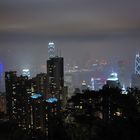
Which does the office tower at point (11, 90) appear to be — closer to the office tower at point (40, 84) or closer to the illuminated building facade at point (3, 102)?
the illuminated building facade at point (3, 102)

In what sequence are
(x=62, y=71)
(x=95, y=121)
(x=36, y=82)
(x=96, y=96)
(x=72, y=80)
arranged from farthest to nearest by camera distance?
(x=72, y=80) < (x=62, y=71) < (x=36, y=82) < (x=96, y=96) < (x=95, y=121)

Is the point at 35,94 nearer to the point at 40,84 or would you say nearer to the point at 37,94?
the point at 37,94

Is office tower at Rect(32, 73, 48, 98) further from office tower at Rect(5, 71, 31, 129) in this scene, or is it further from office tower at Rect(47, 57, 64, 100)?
office tower at Rect(5, 71, 31, 129)

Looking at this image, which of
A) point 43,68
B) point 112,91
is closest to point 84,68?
point 43,68

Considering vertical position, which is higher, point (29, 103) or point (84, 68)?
point (84, 68)

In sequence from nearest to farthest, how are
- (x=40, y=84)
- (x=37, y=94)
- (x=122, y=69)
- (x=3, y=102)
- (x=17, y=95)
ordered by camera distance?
(x=37, y=94)
(x=17, y=95)
(x=3, y=102)
(x=40, y=84)
(x=122, y=69)

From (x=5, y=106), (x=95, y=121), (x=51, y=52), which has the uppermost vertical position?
(x=51, y=52)

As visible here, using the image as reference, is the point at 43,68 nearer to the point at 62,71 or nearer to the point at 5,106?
the point at 62,71

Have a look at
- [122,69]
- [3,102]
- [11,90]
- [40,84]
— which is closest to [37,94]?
[11,90]
